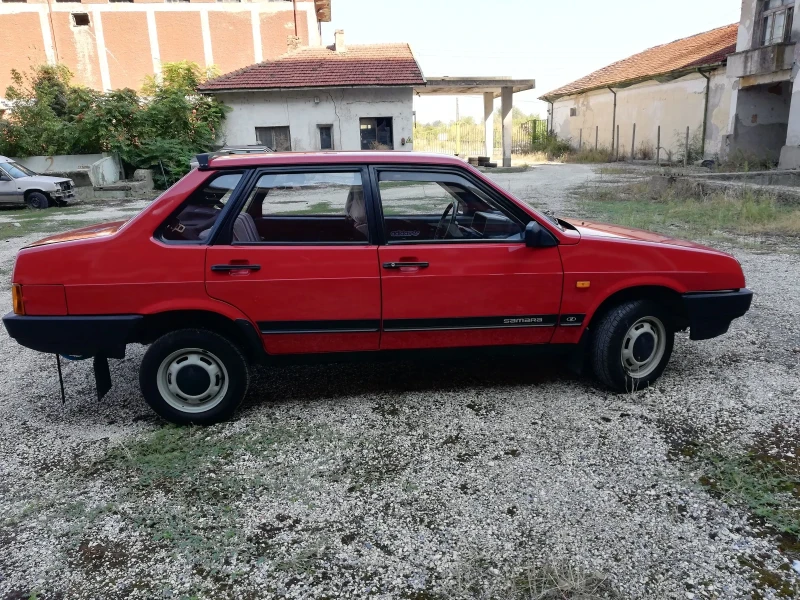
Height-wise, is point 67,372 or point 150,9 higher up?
point 150,9

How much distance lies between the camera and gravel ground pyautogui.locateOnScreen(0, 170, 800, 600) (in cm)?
239

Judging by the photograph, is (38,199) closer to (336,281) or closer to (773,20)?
Result: (336,281)

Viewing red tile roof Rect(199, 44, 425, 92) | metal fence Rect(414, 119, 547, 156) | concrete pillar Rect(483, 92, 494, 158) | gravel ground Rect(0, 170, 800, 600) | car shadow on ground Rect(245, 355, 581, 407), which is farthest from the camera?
metal fence Rect(414, 119, 547, 156)

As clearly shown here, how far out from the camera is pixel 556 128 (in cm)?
3978

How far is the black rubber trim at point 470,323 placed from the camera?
364cm

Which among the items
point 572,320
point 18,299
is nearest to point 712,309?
point 572,320

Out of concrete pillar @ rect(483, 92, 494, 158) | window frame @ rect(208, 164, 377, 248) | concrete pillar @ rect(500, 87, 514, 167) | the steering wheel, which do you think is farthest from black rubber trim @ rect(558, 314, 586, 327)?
concrete pillar @ rect(483, 92, 494, 158)

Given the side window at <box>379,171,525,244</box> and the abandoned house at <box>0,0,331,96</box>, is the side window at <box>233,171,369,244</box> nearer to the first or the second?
the side window at <box>379,171,525,244</box>

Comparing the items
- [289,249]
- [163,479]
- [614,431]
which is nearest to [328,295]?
[289,249]

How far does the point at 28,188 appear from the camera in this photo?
1720 centimetres

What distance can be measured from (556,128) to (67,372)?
39492 millimetres

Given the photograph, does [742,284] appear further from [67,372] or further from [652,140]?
[652,140]

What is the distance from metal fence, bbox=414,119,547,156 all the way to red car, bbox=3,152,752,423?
36033 mm

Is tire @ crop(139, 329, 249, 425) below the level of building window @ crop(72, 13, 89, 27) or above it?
below
